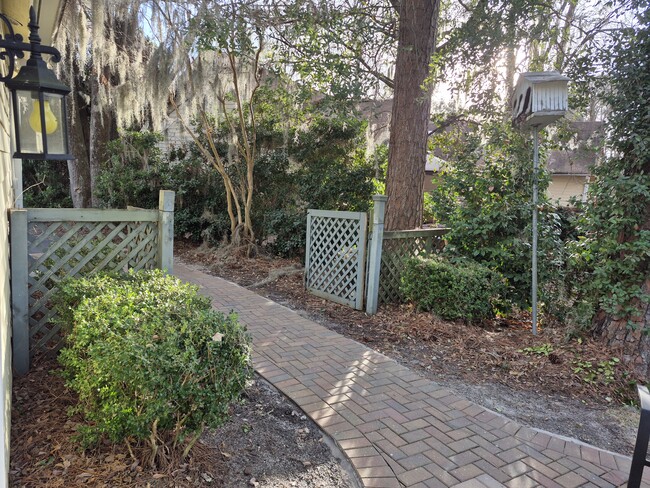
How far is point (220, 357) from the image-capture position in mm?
2098

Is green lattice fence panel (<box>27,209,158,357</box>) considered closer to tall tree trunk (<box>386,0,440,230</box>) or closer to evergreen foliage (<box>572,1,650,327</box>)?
tall tree trunk (<box>386,0,440,230</box>)

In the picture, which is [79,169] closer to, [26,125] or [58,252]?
[58,252]

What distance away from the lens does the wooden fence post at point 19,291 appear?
3.13 meters

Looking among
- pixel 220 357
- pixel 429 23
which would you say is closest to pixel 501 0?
pixel 429 23

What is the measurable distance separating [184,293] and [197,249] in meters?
6.92

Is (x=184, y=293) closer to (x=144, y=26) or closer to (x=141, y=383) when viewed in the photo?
(x=141, y=383)

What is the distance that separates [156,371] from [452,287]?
368 cm

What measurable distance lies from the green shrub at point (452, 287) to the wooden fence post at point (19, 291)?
3.75 m

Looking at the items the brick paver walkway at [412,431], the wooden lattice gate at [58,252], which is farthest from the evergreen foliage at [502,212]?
the wooden lattice gate at [58,252]

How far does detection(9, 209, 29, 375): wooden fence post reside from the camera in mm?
3127

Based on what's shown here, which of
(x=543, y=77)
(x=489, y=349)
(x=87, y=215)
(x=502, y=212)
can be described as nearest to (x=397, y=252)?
(x=502, y=212)

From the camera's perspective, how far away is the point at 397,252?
5.71 metres

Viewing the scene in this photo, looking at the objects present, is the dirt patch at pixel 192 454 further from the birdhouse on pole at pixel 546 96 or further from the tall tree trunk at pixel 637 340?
the birdhouse on pole at pixel 546 96

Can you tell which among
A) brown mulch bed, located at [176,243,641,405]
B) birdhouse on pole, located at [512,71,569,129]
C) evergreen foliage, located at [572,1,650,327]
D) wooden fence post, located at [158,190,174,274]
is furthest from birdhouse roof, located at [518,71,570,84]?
wooden fence post, located at [158,190,174,274]
